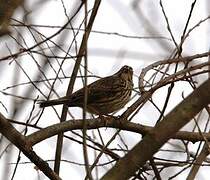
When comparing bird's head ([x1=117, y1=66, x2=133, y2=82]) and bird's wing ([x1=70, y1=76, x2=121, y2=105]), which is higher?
bird's head ([x1=117, y1=66, x2=133, y2=82])

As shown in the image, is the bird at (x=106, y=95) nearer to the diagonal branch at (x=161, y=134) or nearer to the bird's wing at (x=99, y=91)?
the bird's wing at (x=99, y=91)

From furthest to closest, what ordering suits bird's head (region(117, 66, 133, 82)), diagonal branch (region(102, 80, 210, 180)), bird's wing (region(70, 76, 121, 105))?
bird's head (region(117, 66, 133, 82))
bird's wing (region(70, 76, 121, 105))
diagonal branch (region(102, 80, 210, 180))

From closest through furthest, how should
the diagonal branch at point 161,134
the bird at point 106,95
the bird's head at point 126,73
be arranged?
1. the diagonal branch at point 161,134
2. the bird at point 106,95
3. the bird's head at point 126,73

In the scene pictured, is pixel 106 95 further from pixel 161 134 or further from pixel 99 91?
pixel 161 134

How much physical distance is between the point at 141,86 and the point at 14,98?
4.12 feet

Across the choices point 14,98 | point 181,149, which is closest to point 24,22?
point 14,98

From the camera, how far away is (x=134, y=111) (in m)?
3.97

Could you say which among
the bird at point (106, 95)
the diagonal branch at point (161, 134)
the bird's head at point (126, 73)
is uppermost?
the bird's head at point (126, 73)

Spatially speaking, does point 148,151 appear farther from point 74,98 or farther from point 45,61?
point 74,98

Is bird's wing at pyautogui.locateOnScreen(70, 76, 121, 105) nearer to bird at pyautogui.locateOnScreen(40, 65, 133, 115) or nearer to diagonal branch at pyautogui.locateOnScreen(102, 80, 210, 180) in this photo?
bird at pyautogui.locateOnScreen(40, 65, 133, 115)

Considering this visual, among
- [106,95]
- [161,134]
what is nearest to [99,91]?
[106,95]

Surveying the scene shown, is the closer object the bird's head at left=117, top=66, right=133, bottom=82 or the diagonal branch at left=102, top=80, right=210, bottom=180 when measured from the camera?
the diagonal branch at left=102, top=80, right=210, bottom=180

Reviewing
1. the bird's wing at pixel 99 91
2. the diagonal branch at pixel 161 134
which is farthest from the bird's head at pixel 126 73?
the diagonal branch at pixel 161 134

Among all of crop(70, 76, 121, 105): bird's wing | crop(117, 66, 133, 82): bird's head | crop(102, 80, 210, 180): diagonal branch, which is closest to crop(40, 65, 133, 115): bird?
crop(70, 76, 121, 105): bird's wing
